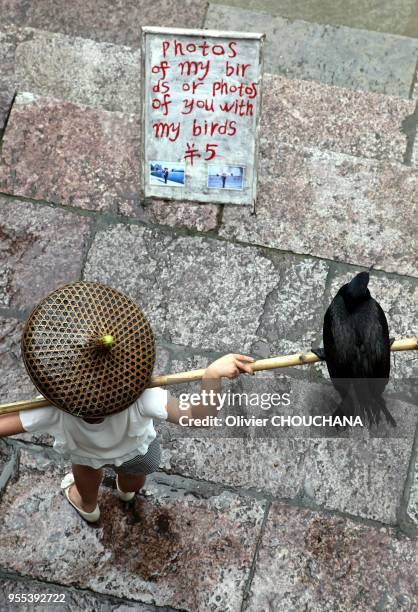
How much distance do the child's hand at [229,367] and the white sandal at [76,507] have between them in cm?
116

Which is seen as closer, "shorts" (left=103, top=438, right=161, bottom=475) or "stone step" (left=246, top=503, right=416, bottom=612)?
"shorts" (left=103, top=438, right=161, bottom=475)

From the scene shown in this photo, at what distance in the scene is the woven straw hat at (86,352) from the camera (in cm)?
227

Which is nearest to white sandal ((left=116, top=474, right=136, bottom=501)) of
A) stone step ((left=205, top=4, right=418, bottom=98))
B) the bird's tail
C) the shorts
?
the shorts

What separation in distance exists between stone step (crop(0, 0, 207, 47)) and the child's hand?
265cm

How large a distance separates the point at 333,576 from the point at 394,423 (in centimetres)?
74

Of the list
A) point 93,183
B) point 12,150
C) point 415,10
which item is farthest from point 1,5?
point 415,10

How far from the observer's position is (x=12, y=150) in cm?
413

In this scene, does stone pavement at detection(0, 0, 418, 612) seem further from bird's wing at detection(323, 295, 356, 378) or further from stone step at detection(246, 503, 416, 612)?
bird's wing at detection(323, 295, 356, 378)

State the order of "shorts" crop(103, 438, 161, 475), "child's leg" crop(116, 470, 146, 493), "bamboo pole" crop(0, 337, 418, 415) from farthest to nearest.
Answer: "child's leg" crop(116, 470, 146, 493), "shorts" crop(103, 438, 161, 475), "bamboo pole" crop(0, 337, 418, 415)

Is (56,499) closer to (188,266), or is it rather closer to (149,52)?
(188,266)

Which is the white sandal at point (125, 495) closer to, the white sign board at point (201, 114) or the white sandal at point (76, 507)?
the white sandal at point (76, 507)

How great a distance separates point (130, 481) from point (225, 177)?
5.50ft

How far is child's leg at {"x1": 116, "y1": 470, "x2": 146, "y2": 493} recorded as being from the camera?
3.17m

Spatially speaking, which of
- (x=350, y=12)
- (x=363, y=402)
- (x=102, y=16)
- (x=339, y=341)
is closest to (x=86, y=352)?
(x=339, y=341)
